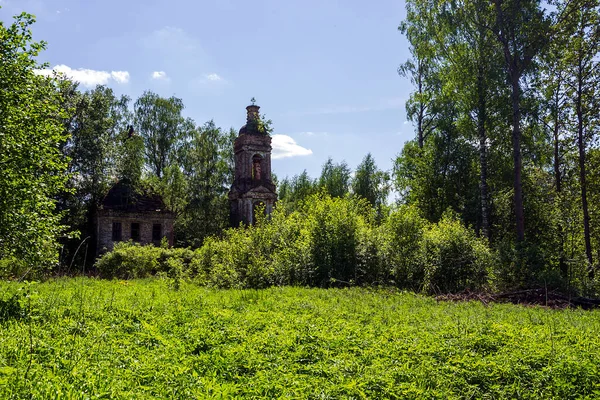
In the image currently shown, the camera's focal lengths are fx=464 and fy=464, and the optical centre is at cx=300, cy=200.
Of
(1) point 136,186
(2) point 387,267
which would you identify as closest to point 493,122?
(2) point 387,267

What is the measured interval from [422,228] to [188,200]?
101 ft

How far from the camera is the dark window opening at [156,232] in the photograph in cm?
3347

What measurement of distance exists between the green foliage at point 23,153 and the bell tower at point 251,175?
22531 millimetres

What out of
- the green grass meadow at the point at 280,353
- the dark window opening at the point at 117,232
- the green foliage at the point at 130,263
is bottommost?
the green grass meadow at the point at 280,353

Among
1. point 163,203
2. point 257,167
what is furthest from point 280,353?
point 257,167

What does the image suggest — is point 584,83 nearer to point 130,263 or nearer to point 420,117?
point 420,117

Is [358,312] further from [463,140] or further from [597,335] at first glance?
[463,140]

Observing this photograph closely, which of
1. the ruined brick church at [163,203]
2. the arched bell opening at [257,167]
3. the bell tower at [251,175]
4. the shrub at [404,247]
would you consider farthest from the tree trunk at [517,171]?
the arched bell opening at [257,167]

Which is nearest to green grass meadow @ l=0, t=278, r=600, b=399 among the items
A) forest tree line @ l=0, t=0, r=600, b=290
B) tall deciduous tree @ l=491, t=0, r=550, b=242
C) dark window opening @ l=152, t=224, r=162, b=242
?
forest tree line @ l=0, t=0, r=600, b=290

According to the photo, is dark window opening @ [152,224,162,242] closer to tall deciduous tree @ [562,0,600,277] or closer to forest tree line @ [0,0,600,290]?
forest tree line @ [0,0,600,290]

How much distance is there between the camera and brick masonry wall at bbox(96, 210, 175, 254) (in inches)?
1220

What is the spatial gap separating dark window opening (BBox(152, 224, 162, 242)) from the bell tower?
5.27 metres

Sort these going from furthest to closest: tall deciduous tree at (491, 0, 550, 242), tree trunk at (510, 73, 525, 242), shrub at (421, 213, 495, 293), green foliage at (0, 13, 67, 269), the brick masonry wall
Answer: the brick masonry wall, tall deciduous tree at (491, 0, 550, 242), tree trunk at (510, 73, 525, 242), shrub at (421, 213, 495, 293), green foliage at (0, 13, 67, 269)

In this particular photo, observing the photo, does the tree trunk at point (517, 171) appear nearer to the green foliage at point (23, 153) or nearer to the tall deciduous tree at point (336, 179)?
→ the green foliage at point (23, 153)
